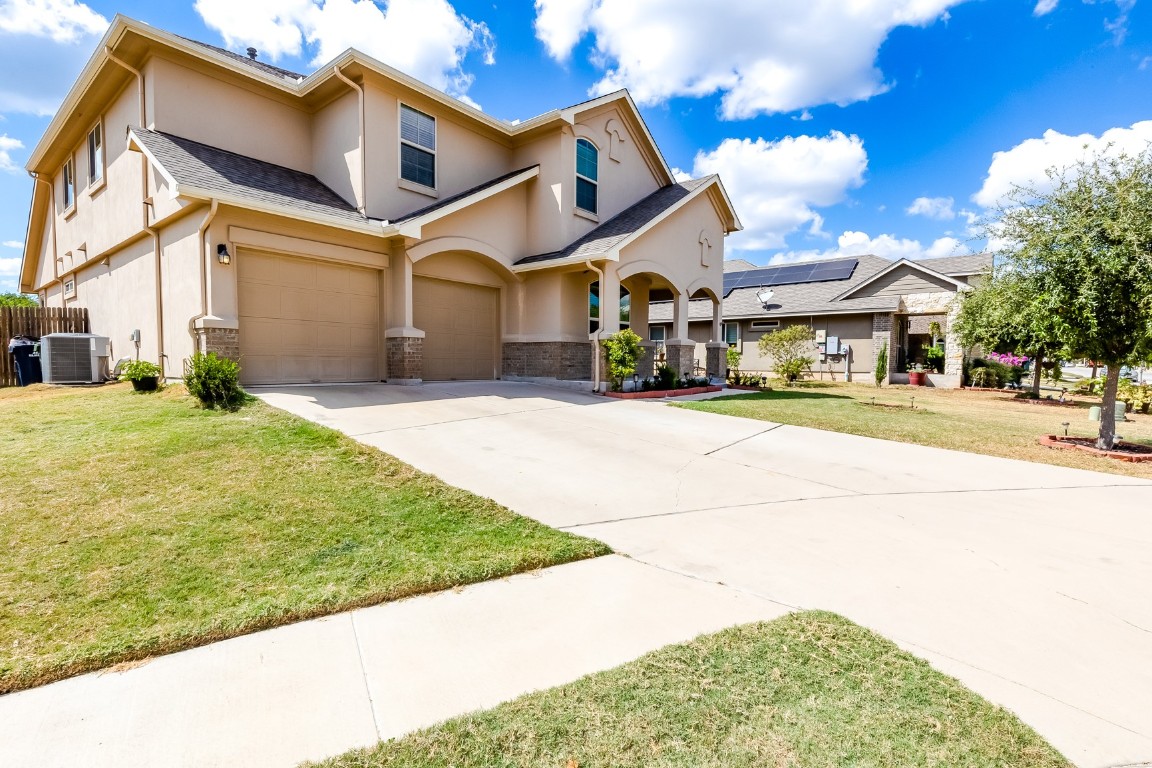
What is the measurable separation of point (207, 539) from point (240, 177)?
8.74m

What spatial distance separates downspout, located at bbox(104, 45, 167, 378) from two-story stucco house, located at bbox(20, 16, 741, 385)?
0.05 metres

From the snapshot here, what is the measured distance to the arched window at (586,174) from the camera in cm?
1410

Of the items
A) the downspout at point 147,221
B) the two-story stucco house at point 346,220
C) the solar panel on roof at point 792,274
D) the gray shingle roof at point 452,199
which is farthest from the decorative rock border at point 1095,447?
the solar panel on roof at point 792,274

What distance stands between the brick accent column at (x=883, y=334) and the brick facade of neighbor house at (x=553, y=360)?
1530 cm

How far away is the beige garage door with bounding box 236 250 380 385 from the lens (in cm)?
971

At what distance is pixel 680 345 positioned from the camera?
49.5 ft

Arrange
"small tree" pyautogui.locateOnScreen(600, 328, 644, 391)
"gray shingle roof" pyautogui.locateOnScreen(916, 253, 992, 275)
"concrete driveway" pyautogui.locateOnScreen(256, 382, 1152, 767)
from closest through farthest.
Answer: "concrete driveway" pyautogui.locateOnScreen(256, 382, 1152, 767) → "small tree" pyautogui.locateOnScreen(600, 328, 644, 391) → "gray shingle roof" pyautogui.locateOnScreen(916, 253, 992, 275)

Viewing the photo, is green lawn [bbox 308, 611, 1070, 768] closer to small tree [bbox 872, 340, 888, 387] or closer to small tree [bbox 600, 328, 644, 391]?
small tree [bbox 600, 328, 644, 391]

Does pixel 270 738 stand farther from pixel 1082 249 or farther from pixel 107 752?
pixel 1082 249

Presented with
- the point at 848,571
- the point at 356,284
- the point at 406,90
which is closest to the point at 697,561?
the point at 848,571

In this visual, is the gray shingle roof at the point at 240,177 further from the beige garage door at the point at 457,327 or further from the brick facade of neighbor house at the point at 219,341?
the beige garage door at the point at 457,327

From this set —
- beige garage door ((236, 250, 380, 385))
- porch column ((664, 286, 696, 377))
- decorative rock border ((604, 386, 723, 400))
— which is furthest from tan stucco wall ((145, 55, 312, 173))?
porch column ((664, 286, 696, 377))

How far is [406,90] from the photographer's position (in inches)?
455

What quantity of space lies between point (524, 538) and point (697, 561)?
1.25 m
